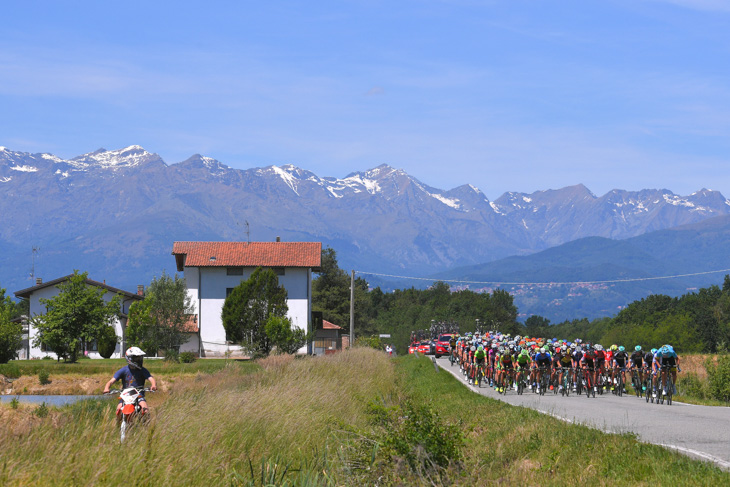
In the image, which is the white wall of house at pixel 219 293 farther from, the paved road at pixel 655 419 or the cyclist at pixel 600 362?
the paved road at pixel 655 419

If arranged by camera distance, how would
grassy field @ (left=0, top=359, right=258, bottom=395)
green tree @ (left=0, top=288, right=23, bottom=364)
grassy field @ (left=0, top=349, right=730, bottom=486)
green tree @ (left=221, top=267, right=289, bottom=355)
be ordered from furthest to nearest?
green tree @ (left=221, top=267, right=289, bottom=355), green tree @ (left=0, top=288, right=23, bottom=364), grassy field @ (left=0, top=359, right=258, bottom=395), grassy field @ (left=0, top=349, right=730, bottom=486)

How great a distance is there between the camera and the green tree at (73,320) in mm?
57781

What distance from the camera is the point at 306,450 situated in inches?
568

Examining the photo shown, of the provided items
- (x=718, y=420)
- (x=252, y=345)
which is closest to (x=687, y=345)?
(x=252, y=345)

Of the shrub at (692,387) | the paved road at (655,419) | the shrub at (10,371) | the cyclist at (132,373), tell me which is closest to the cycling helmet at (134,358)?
the cyclist at (132,373)

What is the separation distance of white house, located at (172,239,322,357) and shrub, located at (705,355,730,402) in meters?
43.2

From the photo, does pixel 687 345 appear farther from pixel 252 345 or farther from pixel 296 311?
pixel 252 345

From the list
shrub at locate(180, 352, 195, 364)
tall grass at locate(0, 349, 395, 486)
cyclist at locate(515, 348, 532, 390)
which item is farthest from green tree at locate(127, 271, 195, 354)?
tall grass at locate(0, 349, 395, 486)

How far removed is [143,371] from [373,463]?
4.99 meters

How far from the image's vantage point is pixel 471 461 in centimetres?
1348

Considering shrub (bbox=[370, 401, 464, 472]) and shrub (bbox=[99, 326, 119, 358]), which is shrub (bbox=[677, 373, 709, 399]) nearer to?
shrub (bbox=[370, 401, 464, 472])

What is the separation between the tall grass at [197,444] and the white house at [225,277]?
182ft

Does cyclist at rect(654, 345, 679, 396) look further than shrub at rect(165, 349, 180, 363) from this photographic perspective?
No

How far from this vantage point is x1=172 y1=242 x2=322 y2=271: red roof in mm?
75938
